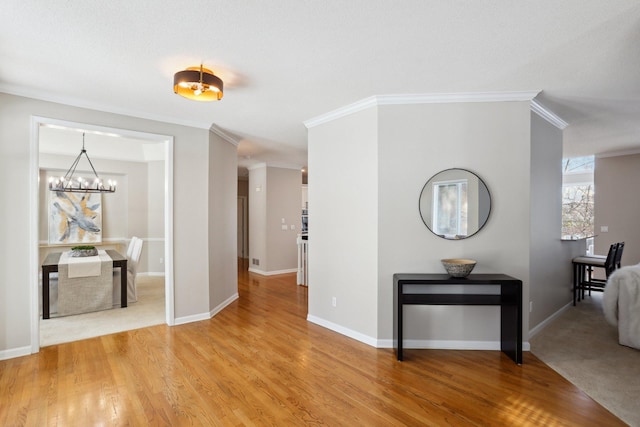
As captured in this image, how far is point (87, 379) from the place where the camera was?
2729mm

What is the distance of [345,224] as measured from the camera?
3801 mm

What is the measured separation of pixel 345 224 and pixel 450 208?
1.15 m

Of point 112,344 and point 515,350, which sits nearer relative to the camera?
point 515,350

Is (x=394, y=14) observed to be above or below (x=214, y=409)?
Result: above

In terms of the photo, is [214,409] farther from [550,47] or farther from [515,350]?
[550,47]

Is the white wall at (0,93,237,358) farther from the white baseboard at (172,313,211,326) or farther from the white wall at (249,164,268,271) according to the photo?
the white wall at (249,164,268,271)

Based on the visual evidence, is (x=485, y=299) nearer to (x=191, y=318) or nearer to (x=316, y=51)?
(x=316, y=51)

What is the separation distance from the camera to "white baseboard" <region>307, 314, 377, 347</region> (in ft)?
11.5

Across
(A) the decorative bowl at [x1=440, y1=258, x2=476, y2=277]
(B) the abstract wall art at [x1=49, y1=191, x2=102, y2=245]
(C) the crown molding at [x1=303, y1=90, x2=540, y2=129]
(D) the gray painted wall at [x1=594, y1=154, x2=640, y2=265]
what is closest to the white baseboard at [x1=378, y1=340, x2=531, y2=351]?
(A) the decorative bowl at [x1=440, y1=258, x2=476, y2=277]

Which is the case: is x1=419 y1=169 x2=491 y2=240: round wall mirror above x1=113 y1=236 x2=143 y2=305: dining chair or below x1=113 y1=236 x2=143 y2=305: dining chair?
above

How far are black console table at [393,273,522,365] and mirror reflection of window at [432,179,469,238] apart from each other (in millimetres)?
466

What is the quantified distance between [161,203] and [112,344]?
414cm

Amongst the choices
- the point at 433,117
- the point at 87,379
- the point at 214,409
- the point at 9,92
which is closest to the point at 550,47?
the point at 433,117

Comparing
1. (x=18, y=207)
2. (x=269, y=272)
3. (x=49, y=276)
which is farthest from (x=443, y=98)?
(x=49, y=276)
